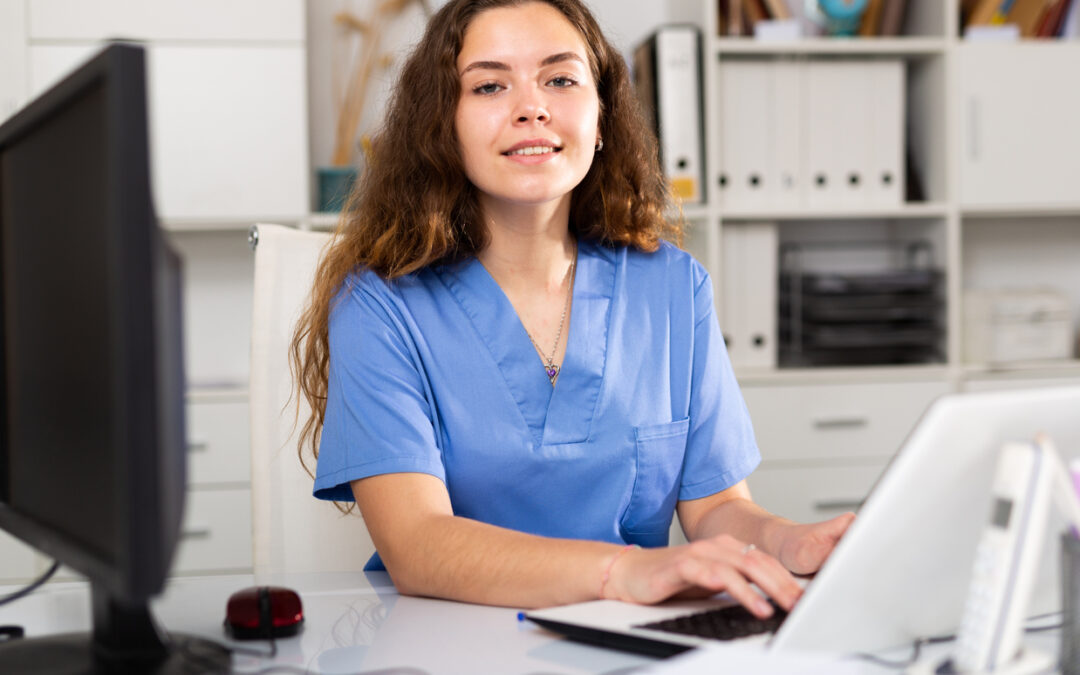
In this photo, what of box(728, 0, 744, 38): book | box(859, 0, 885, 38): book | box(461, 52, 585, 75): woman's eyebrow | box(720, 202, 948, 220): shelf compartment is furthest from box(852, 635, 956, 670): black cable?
box(859, 0, 885, 38): book

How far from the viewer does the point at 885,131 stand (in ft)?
8.51

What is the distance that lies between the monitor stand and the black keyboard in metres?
0.33

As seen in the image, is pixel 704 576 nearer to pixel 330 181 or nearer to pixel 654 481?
pixel 654 481

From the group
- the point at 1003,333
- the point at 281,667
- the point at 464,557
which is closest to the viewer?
the point at 281,667

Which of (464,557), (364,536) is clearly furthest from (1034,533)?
(364,536)

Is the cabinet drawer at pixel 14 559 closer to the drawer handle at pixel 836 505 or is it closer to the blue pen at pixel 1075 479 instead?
the drawer handle at pixel 836 505

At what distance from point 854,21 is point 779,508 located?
1.29 metres

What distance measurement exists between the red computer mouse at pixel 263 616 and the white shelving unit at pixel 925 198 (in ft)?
5.74

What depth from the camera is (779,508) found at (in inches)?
98.4

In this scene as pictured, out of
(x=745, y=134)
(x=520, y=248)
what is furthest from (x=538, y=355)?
(x=745, y=134)

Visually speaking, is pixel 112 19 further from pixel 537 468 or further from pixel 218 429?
pixel 537 468

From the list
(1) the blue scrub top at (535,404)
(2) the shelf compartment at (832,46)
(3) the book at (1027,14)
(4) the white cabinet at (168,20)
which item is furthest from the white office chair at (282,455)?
(3) the book at (1027,14)

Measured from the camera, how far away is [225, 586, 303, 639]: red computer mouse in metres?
0.84

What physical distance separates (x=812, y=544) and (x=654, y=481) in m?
0.28
